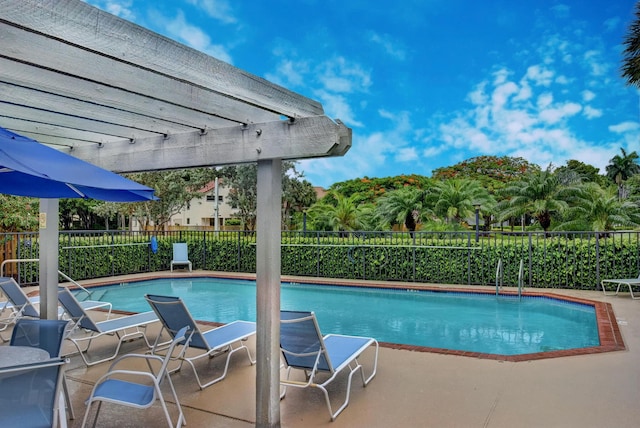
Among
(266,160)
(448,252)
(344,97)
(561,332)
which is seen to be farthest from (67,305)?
(344,97)

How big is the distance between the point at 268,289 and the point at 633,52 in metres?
16.3

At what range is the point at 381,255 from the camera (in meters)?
11.6

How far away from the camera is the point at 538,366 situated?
4551 mm

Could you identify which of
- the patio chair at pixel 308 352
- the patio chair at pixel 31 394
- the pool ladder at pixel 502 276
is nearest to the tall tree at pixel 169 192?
the pool ladder at pixel 502 276

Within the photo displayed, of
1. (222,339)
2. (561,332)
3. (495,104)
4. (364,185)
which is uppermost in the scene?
(495,104)

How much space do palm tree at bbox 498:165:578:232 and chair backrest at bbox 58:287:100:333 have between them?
48.7ft

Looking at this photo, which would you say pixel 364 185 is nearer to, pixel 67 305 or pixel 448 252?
pixel 448 252

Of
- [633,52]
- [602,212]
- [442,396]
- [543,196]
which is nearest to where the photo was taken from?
[442,396]

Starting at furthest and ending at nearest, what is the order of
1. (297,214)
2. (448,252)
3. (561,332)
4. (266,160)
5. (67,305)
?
(297,214) < (448,252) < (561,332) < (67,305) < (266,160)

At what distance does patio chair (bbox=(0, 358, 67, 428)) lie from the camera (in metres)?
2.19

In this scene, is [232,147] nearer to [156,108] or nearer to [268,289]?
[156,108]

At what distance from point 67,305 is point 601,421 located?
5021 mm

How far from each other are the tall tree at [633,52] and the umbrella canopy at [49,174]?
52.4 ft

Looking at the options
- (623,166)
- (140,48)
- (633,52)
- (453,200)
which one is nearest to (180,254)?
(453,200)
